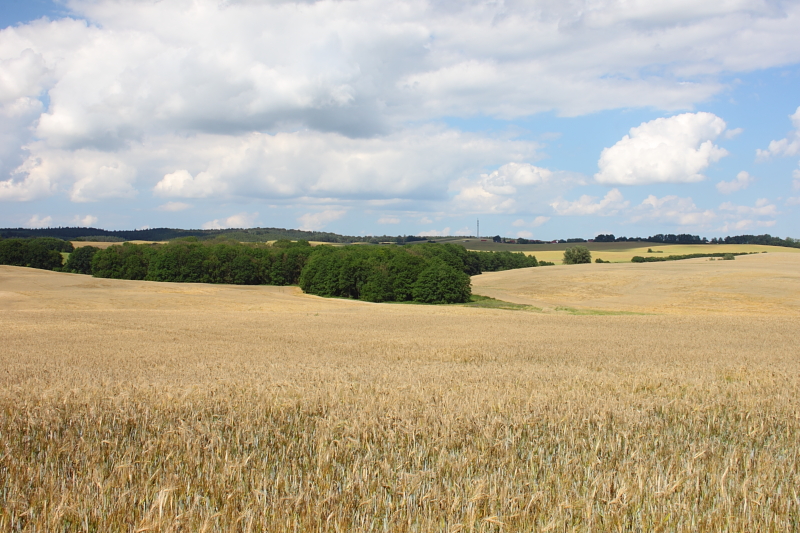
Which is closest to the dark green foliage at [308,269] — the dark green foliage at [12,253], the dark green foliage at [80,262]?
the dark green foliage at [80,262]

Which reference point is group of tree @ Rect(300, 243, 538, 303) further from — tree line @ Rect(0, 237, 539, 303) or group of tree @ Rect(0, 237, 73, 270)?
group of tree @ Rect(0, 237, 73, 270)

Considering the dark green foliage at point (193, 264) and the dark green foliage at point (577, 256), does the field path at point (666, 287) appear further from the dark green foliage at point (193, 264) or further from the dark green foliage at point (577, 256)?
the dark green foliage at point (193, 264)

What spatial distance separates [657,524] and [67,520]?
5421 millimetres

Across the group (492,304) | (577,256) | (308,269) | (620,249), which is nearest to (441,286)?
(492,304)

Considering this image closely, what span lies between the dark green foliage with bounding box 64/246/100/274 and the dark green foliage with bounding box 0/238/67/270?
9.30 feet

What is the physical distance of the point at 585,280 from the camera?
82438mm

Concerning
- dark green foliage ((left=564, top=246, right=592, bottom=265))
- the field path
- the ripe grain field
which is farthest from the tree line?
the ripe grain field

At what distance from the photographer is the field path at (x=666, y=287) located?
60.0 meters

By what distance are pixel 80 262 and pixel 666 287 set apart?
99.0m

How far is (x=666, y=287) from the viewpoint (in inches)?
2857

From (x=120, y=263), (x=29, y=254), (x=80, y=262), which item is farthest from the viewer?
(x=80, y=262)

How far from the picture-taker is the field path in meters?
60.0

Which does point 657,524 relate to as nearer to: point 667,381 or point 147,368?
point 667,381

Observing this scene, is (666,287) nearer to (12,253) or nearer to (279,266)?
(279,266)
